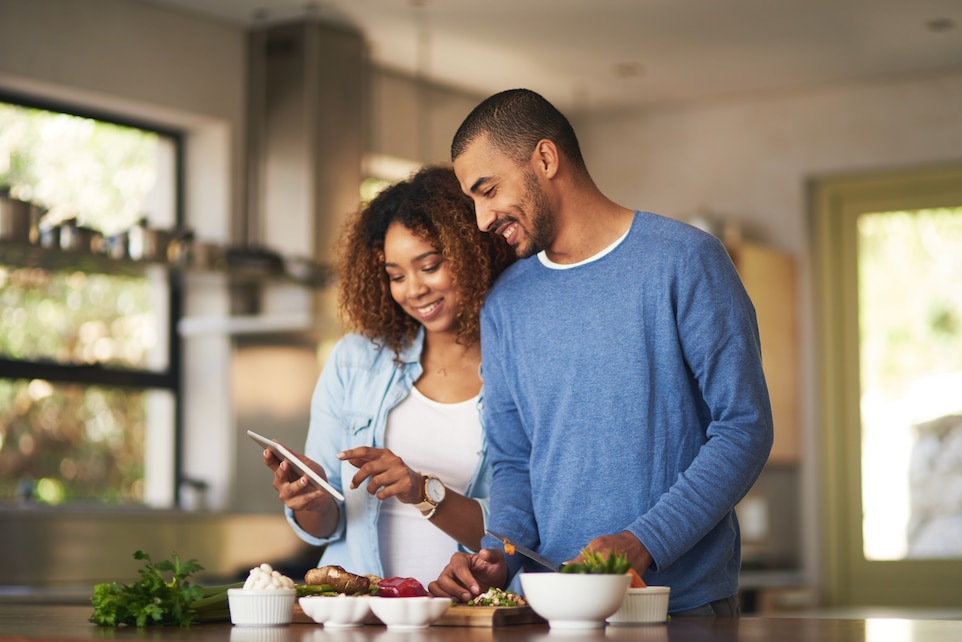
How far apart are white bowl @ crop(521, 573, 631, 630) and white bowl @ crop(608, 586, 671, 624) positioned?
0.10 meters

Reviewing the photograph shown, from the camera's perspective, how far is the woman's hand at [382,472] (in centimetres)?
202

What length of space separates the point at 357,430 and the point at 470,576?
1.63 ft

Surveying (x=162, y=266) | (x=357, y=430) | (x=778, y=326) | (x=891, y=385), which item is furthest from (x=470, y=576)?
(x=891, y=385)

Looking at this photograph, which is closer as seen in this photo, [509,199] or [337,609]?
[337,609]

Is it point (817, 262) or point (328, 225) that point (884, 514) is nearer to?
point (817, 262)

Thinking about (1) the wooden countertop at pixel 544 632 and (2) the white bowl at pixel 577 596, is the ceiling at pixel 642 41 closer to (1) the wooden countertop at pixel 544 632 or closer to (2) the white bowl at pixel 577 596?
(1) the wooden countertop at pixel 544 632

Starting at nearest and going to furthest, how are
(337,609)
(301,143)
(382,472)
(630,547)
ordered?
(337,609)
(630,547)
(382,472)
(301,143)

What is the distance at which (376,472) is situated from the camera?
2.04 meters

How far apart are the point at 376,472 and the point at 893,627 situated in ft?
2.60

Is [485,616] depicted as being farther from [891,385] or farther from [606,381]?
[891,385]

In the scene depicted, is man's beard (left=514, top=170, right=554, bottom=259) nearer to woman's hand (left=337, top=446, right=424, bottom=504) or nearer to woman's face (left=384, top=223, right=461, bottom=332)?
Answer: woman's face (left=384, top=223, right=461, bottom=332)

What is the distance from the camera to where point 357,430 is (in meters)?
2.31

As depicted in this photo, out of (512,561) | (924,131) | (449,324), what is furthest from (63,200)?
(924,131)

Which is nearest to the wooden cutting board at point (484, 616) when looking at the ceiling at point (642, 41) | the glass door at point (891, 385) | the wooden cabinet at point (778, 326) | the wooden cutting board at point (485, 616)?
the wooden cutting board at point (485, 616)
